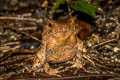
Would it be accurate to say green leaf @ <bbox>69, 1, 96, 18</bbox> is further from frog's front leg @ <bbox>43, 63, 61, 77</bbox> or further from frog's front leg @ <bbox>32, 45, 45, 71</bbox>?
frog's front leg @ <bbox>43, 63, 61, 77</bbox>

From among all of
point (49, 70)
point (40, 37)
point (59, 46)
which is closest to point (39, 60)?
point (49, 70)

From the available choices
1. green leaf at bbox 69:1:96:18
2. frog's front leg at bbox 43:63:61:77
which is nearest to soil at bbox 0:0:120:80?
frog's front leg at bbox 43:63:61:77

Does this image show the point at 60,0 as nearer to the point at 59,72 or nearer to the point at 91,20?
the point at 91,20

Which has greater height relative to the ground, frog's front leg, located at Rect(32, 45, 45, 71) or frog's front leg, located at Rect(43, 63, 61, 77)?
frog's front leg, located at Rect(32, 45, 45, 71)

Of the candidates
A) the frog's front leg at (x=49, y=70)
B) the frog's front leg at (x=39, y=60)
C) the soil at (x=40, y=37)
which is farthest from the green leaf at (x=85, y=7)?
the frog's front leg at (x=49, y=70)

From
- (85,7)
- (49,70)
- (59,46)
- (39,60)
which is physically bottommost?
(49,70)

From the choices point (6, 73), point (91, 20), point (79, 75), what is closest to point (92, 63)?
point (79, 75)

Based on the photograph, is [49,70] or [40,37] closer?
[49,70]

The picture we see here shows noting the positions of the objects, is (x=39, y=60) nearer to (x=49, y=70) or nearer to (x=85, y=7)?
(x=49, y=70)
